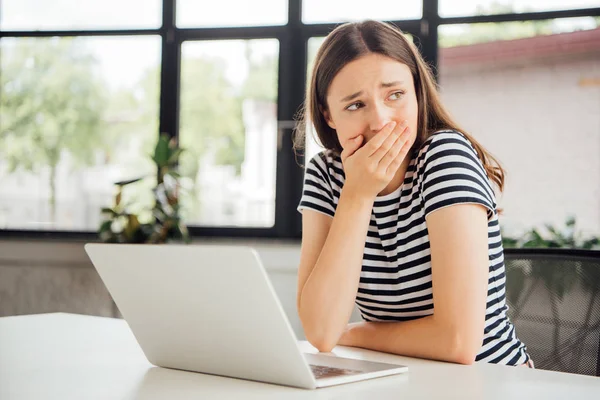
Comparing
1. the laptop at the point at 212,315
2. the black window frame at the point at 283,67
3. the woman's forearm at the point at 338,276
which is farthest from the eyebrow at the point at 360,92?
the black window frame at the point at 283,67

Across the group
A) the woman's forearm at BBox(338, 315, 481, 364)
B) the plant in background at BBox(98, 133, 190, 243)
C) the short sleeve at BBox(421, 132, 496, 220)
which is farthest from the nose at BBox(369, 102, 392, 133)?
the plant in background at BBox(98, 133, 190, 243)

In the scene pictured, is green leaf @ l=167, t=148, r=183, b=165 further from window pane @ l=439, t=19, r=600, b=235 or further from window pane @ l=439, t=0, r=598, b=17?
window pane @ l=439, t=0, r=598, b=17

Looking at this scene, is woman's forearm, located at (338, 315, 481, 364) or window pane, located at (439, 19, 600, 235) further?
window pane, located at (439, 19, 600, 235)

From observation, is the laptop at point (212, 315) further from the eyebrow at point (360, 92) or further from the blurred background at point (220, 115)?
the blurred background at point (220, 115)

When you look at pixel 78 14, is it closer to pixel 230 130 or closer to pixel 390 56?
pixel 230 130

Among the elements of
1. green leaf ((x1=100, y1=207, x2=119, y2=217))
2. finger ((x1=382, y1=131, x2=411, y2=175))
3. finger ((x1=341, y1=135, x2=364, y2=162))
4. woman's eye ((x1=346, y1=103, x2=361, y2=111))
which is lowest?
green leaf ((x1=100, y1=207, x2=119, y2=217))

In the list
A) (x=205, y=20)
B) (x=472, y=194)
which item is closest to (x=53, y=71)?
(x=205, y=20)

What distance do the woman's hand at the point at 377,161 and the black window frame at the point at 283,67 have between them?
2372 mm

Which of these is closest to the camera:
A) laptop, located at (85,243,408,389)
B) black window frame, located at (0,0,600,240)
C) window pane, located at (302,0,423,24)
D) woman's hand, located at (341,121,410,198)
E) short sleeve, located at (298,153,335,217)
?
laptop, located at (85,243,408,389)

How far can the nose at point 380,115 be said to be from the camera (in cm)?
141

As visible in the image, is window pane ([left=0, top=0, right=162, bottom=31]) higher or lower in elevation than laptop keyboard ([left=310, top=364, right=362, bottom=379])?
higher

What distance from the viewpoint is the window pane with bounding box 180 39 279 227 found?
3922 mm

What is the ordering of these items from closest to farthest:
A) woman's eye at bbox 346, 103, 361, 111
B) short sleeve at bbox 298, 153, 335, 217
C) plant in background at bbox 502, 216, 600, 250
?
1. woman's eye at bbox 346, 103, 361, 111
2. short sleeve at bbox 298, 153, 335, 217
3. plant in background at bbox 502, 216, 600, 250

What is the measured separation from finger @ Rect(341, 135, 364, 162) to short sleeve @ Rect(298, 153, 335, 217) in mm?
141
